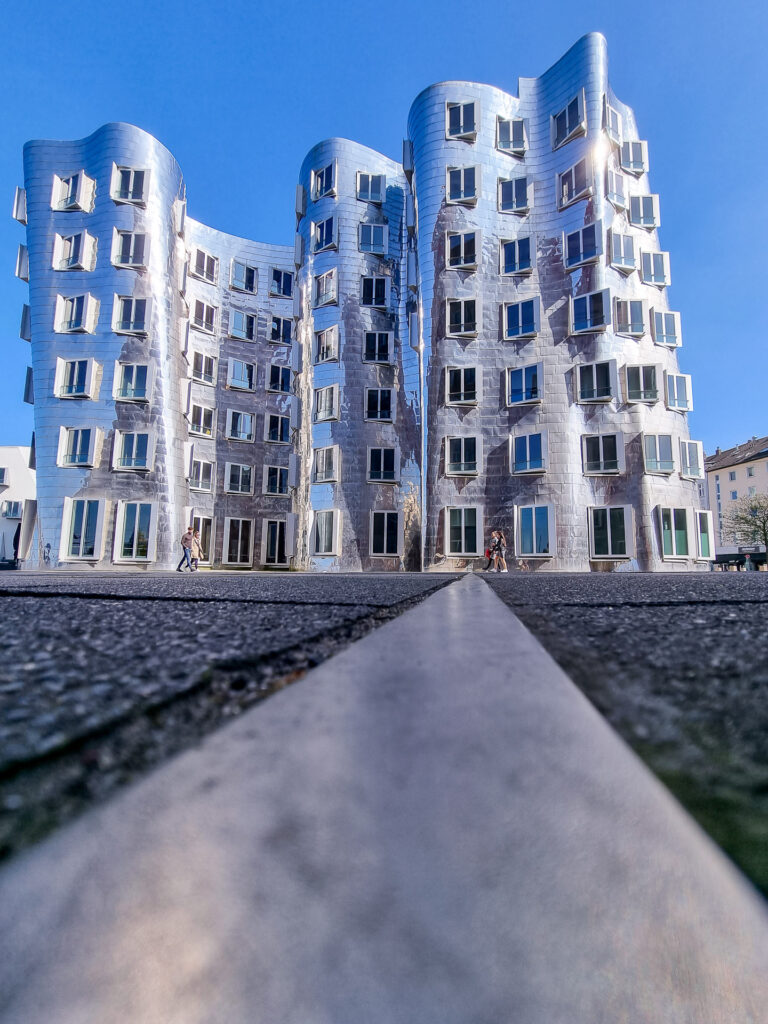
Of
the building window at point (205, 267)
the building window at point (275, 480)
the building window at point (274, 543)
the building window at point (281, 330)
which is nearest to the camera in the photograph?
the building window at point (205, 267)

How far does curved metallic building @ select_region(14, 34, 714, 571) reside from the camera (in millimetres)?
15672

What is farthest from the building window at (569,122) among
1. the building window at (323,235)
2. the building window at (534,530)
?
the building window at (534,530)

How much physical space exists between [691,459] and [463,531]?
6.89 meters

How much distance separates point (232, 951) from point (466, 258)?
18.9 m

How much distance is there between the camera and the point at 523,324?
1664cm

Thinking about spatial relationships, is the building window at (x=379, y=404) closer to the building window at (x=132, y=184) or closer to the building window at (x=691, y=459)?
the building window at (x=691, y=459)

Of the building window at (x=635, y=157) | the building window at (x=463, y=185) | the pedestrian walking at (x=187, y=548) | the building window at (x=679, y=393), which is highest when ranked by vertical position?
the building window at (x=635, y=157)

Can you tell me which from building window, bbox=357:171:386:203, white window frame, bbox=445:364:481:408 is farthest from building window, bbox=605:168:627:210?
building window, bbox=357:171:386:203

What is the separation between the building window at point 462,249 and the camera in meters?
17.0

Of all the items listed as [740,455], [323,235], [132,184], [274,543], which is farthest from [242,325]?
[740,455]

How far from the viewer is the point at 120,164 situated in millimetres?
18188

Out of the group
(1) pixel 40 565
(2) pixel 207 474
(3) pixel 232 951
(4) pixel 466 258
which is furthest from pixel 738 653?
(2) pixel 207 474

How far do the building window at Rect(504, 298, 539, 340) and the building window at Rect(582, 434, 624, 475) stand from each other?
3.68 meters

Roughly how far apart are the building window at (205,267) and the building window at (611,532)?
16.4m
